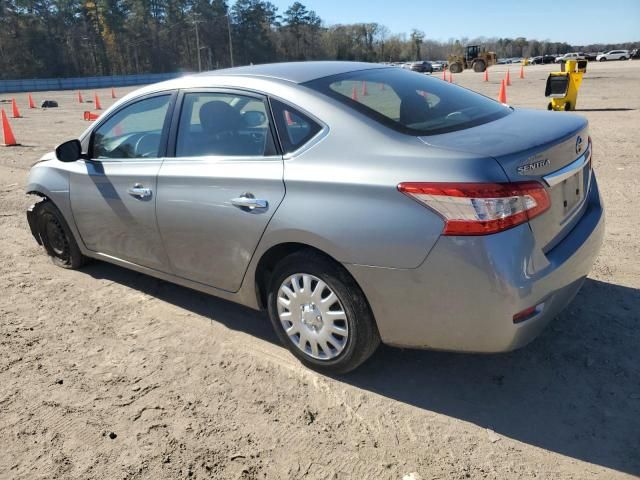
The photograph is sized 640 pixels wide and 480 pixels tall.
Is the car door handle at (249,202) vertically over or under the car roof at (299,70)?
under

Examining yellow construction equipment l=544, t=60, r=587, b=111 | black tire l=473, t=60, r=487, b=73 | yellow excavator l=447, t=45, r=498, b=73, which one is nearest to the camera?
yellow construction equipment l=544, t=60, r=587, b=111

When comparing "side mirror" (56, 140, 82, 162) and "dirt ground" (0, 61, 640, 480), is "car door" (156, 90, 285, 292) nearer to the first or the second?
"dirt ground" (0, 61, 640, 480)

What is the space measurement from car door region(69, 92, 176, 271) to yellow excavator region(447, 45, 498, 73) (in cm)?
4624

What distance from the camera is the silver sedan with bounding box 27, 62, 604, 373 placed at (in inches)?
94.9

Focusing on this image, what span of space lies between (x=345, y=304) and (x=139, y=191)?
1786 millimetres

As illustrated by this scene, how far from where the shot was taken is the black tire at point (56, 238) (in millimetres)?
4699

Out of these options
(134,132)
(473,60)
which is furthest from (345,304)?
(473,60)

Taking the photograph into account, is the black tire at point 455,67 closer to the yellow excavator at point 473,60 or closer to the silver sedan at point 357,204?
the yellow excavator at point 473,60

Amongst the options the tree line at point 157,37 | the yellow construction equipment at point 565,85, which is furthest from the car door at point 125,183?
the tree line at point 157,37

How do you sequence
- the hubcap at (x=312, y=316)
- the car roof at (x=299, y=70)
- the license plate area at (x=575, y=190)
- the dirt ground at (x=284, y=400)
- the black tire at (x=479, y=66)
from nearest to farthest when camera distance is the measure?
the dirt ground at (x=284, y=400), the license plate area at (x=575, y=190), the hubcap at (x=312, y=316), the car roof at (x=299, y=70), the black tire at (x=479, y=66)

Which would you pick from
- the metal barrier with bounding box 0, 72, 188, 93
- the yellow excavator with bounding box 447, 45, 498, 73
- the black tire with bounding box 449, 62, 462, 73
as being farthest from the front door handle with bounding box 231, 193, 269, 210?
the metal barrier with bounding box 0, 72, 188, 93

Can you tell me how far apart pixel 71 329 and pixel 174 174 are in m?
1.44

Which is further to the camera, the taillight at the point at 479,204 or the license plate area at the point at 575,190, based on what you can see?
the license plate area at the point at 575,190

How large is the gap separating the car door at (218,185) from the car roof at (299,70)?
202 mm
